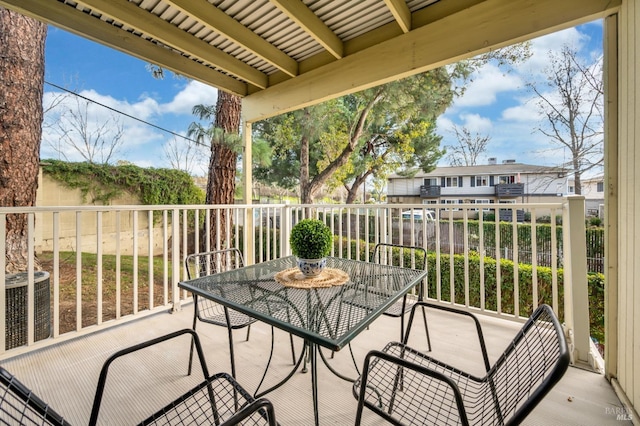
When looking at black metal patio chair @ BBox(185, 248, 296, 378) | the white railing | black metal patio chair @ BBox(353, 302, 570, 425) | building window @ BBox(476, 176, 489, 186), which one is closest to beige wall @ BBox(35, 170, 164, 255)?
the white railing

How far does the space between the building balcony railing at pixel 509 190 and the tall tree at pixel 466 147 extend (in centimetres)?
253

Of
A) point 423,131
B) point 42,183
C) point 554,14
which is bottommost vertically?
point 42,183

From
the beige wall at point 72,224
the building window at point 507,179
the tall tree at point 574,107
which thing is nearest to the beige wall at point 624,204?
the beige wall at point 72,224

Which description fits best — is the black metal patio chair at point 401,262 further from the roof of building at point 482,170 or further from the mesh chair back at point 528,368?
the roof of building at point 482,170

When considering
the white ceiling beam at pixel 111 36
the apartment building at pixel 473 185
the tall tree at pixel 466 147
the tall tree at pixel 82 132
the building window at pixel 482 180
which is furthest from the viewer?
the building window at pixel 482 180

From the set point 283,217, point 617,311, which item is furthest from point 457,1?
point 283,217

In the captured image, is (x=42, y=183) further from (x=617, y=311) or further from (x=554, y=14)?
(x=617, y=311)

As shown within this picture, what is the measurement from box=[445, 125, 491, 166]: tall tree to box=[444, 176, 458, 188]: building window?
250cm

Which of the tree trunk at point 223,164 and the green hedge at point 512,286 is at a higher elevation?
the tree trunk at point 223,164

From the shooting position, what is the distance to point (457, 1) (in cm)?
217

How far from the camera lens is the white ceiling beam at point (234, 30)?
2.17m

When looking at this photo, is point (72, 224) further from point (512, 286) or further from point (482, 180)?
point (482, 180)

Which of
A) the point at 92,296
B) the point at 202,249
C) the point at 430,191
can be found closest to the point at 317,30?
the point at 202,249

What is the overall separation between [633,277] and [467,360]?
3.62 ft
